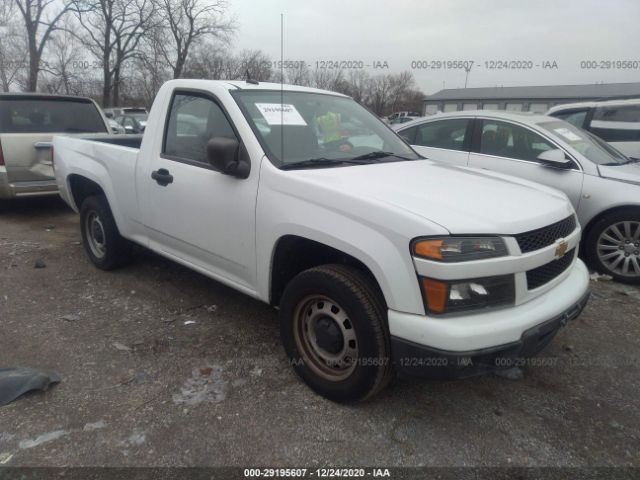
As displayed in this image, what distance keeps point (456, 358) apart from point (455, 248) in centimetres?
50

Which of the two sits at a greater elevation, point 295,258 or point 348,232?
point 348,232

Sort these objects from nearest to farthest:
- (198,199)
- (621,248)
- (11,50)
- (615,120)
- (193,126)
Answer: (198,199), (193,126), (621,248), (615,120), (11,50)

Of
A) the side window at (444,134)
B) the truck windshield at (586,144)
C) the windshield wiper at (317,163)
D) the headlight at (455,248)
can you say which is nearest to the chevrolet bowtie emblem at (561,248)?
the headlight at (455,248)

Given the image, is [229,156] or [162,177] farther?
[162,177]

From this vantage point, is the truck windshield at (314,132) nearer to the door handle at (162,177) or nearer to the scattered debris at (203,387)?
the door handle at (162,177)

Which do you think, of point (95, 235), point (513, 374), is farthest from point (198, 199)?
point (513, 374)

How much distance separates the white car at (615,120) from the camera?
21.6ft

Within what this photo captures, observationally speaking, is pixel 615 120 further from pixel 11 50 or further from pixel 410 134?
pixel 11 50

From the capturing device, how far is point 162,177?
11.5 feet

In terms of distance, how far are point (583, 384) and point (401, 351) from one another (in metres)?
1.56

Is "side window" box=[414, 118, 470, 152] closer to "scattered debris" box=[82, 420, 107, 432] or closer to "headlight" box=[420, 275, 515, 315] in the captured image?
"headlight" box=[420, 275, 515, 315]

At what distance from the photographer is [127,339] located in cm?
342

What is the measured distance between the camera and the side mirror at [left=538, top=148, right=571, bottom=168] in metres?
4.75

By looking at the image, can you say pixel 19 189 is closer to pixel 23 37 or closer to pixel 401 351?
pixel 401 351
